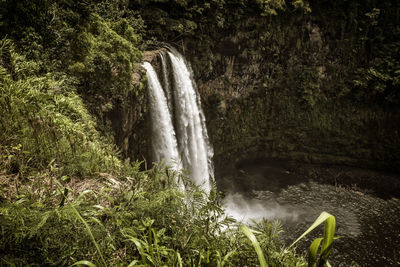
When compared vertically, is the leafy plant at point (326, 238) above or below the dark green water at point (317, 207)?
above

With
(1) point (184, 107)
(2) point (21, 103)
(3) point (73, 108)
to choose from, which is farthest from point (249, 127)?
(2) point (21, 103)

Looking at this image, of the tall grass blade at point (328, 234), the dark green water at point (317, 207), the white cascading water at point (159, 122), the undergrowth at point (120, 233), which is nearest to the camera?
the tall grass blade at point (328, 234)

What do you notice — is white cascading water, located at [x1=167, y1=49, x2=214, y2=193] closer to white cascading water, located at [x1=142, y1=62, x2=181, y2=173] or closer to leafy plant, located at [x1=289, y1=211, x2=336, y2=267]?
white cascading water, located at [x1=142, y1=62, x2=181, y2=173]

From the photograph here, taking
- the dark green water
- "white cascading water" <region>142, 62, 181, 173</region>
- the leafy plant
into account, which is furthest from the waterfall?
the leafy plant

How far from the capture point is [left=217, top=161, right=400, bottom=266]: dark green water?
26.0 ft

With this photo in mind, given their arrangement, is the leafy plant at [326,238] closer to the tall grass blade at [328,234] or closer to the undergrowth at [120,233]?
the tall grass blade at [328,234]

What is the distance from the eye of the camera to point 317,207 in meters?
10.2

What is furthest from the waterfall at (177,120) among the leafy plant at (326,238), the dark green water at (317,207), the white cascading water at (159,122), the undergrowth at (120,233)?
the leafy plant at (326,238)

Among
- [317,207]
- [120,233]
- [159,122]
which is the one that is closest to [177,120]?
[159,122]

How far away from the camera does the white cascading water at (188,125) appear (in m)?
8.02

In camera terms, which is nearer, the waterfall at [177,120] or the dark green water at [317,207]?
the waterfall at [177,120]

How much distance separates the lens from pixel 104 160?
2.47 metres

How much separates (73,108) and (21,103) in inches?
37.7

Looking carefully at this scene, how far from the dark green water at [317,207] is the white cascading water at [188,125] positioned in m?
2.52
